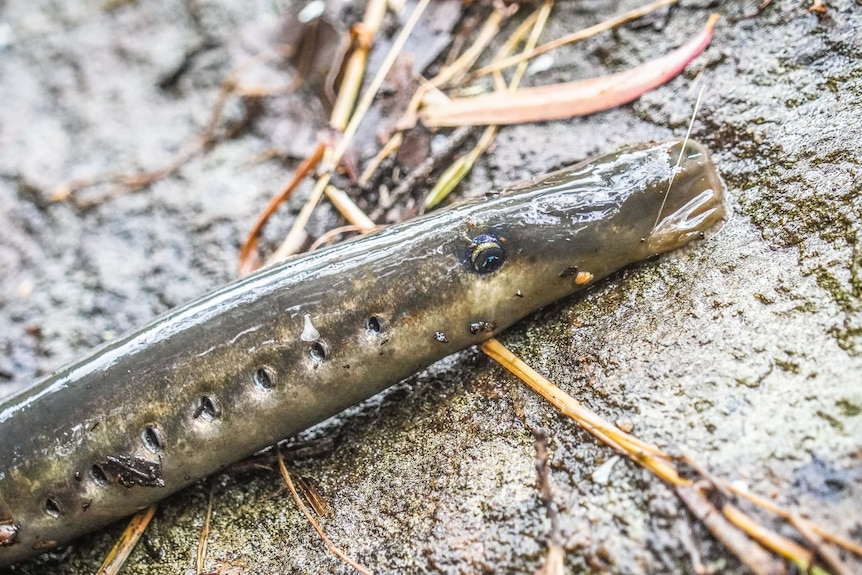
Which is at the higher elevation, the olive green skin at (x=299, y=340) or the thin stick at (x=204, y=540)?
the olive green skin at (x=299, y=340)

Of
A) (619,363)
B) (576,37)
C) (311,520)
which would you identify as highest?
(576,37)

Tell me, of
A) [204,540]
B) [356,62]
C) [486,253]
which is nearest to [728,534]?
[486,253]

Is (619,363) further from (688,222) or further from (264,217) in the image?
(264,217)

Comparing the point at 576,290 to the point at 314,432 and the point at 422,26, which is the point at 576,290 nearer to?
the point at 314,432

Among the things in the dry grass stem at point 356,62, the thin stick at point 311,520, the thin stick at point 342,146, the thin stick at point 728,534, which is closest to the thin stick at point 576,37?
the thin stick at point 342,146

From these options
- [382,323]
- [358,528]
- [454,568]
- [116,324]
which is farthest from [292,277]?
[116,324]

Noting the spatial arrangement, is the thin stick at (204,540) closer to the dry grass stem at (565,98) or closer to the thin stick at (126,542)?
the thin stick at (126,542)

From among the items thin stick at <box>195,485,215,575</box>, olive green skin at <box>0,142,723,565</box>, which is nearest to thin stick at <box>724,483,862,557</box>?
olive green skin at <box>0,142,723,565</box>
